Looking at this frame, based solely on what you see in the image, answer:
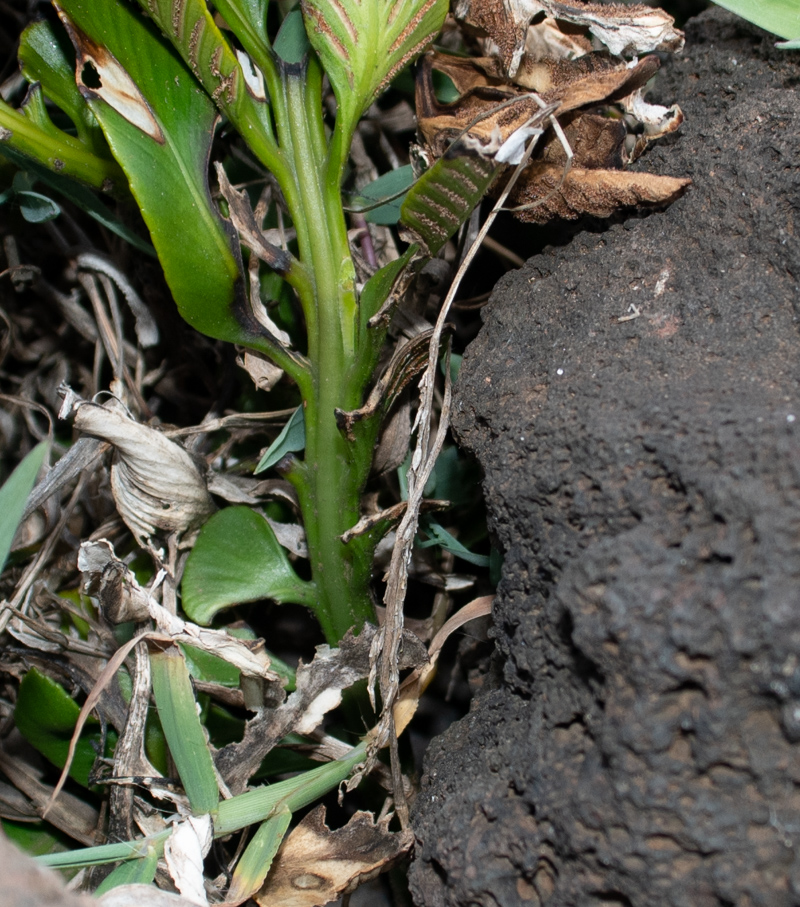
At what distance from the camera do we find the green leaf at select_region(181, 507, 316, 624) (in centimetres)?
94

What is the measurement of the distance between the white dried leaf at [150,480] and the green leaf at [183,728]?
0.19m

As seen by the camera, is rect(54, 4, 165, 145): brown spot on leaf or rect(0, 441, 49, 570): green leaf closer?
rect(0, 441, 49, 570): green leaf

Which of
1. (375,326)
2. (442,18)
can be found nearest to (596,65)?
(442,18)

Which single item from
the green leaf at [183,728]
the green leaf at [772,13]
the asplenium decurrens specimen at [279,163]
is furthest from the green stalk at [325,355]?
the green leaf at [772,13]

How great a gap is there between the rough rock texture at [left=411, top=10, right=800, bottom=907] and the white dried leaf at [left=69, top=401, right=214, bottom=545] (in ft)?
1.23

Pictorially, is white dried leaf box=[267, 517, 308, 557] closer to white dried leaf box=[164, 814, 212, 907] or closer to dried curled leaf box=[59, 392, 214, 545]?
dried curled leaf box=[59, 392, 214, 545]

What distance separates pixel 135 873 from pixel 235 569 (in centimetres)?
36

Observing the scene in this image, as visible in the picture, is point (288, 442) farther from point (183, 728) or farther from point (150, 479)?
point (183, 728)

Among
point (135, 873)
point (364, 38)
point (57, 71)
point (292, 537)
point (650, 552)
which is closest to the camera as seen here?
point (650, 552)

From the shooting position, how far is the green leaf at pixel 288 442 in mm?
909

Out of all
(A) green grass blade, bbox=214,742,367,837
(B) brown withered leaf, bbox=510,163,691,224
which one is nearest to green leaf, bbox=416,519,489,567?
(A) green grass blade, bbox=214,742,367,837

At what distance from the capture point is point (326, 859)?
785 mm

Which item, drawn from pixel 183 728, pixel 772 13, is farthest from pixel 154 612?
pixel 772 13

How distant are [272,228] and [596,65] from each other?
476 mm
